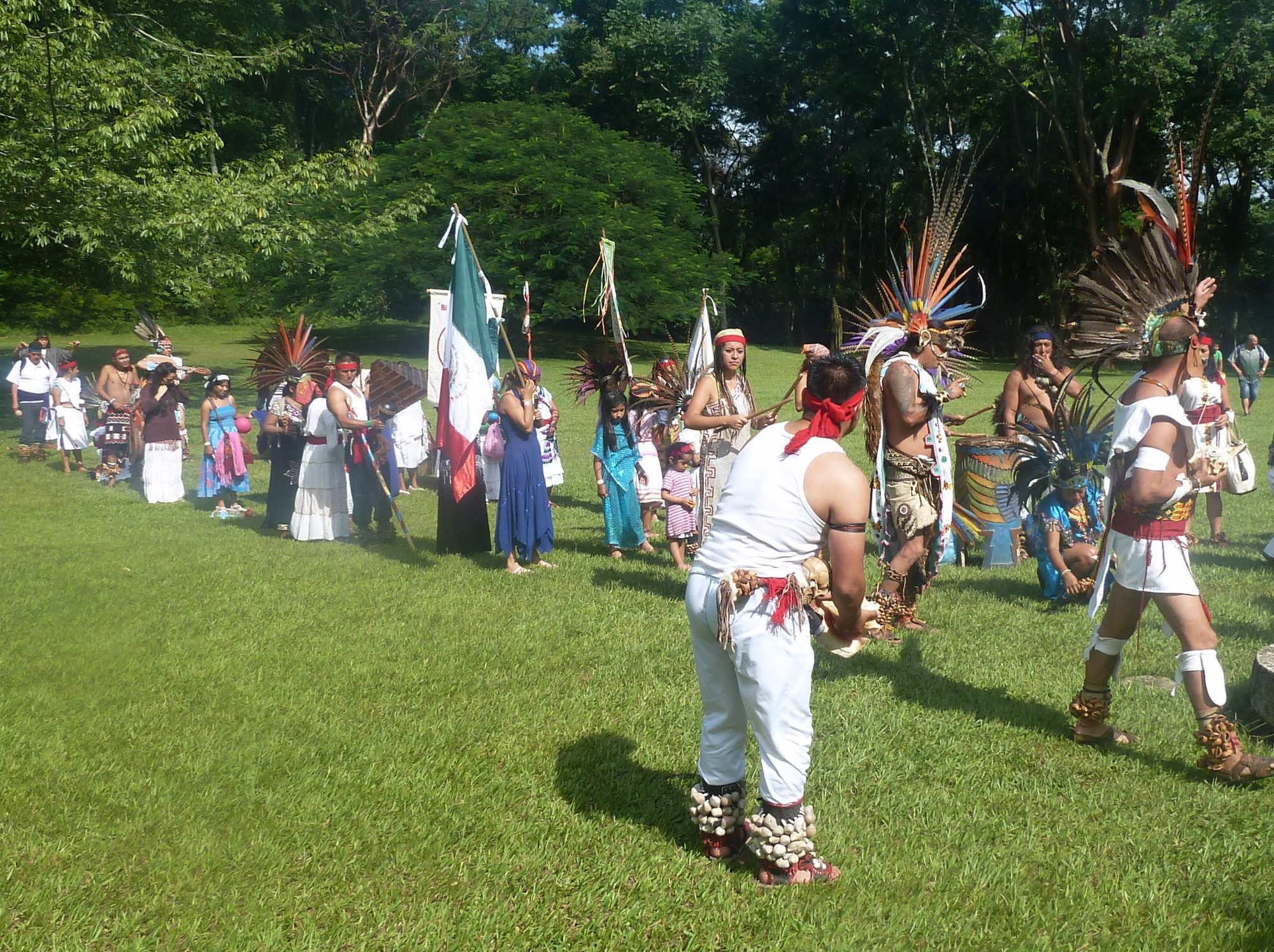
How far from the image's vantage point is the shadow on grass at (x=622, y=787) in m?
4.39

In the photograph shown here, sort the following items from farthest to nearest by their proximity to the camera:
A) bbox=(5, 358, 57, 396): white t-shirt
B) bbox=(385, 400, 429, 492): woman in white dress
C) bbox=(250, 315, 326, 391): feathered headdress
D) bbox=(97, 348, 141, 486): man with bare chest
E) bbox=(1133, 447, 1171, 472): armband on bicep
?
bbox=(5, 358, 57, 396): white t-shirt → bbox=(97, 348, 141, 486): man with bare chest → bbox=(385, 400, 429, 492): woman in white dress → bbox=(250, 315, 326, 391): feathered headdress → bbox=(1133, 447, 1171, 472): armband on bicep

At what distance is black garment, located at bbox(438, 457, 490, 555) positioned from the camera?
9.78m

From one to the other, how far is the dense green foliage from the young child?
1282 cm

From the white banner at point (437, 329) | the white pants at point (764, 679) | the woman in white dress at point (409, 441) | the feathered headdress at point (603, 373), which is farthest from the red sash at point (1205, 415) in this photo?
the woman in white dress at point (409, 441)

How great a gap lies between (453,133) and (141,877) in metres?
33.1

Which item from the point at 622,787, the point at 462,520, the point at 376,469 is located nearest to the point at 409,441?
the point at 376,469

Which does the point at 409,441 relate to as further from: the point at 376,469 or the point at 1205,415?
the point at 1205,415

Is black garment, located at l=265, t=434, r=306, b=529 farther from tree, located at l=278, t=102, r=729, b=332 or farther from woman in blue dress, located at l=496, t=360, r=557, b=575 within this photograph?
tree, located at l=278, t=102, r=729, b=332

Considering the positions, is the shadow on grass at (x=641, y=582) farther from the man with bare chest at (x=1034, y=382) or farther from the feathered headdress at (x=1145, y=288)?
the feathered headdress at (x=1145, y=288)

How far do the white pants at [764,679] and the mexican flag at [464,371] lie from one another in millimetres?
5688

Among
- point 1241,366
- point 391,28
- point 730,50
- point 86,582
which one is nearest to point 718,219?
point 730,50

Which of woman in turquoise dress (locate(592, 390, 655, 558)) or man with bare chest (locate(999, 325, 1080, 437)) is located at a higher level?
man with bare chest (locate(999, 325, 1080, 437))

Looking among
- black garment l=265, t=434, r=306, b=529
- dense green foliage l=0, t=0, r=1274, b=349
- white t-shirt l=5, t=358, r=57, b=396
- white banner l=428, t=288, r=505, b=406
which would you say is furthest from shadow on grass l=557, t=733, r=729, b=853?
dense green foliage l=0, t=0, r=1274, b=349

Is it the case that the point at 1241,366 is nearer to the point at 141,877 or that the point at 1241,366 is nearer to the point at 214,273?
the point at 214,273
